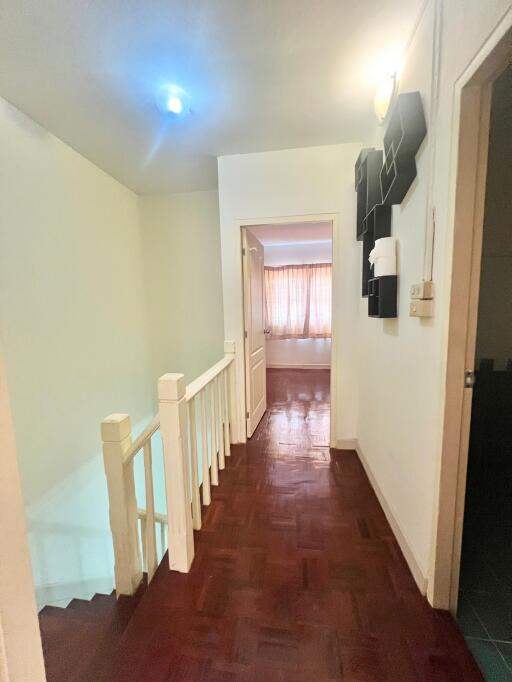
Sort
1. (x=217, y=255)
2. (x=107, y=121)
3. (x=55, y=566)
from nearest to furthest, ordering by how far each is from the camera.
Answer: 1. (x=107, y=121)
2. (x=55, y=566)
3. (x=217, y=255)

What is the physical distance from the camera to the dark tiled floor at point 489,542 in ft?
3.51

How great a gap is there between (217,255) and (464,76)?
2.45 meters

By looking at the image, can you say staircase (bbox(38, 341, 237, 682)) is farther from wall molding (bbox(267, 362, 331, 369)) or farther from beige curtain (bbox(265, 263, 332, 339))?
wall molding (bbox(267, 362, 331, 369))

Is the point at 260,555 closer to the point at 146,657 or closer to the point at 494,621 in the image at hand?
the point at 146,657

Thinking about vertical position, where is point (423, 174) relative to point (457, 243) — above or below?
above

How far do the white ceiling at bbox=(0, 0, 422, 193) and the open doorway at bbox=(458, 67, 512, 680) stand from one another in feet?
2.52

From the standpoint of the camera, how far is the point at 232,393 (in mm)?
2619

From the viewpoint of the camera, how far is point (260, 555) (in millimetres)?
1463

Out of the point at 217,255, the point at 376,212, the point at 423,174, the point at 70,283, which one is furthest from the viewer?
the point at 217,255

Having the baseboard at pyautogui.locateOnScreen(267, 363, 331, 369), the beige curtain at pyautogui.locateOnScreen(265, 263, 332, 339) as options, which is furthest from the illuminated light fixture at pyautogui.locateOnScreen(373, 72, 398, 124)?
the baseboard at pyautogui.locateOnScreen(267, 363, 331, 369)

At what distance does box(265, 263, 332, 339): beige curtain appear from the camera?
17.3 feet

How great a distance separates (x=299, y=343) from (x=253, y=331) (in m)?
2.97

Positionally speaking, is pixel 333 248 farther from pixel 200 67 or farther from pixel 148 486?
pixel 148 486

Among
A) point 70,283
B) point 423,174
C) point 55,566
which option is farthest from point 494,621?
point 70,283
